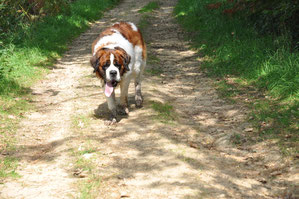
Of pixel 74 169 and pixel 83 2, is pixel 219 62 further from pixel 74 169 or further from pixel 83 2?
pixel 83 2

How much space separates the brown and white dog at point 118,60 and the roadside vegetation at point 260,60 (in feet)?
6.62

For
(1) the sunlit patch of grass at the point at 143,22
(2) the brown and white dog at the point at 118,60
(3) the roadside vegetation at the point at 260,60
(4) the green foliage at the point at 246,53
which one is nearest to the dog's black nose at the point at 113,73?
(2) the brown and white dog at the point at 118,60

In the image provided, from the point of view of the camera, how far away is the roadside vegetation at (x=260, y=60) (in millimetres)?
5727

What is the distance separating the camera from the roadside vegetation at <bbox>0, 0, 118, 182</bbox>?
6.19 m

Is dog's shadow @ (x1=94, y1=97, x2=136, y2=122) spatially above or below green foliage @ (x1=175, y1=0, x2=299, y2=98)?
below

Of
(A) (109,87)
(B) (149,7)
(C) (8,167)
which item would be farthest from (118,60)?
(B) (149,7)

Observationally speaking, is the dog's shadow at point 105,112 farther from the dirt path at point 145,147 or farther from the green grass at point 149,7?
the green grass at point 149,7

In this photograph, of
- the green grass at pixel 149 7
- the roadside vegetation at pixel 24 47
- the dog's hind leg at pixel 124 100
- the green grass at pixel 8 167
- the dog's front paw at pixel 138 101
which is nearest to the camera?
the green grass at pixel 8 167

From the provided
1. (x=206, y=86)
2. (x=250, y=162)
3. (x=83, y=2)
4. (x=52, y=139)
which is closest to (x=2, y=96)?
(x=52, y=139)

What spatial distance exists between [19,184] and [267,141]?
11.0ft

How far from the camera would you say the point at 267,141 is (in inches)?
203

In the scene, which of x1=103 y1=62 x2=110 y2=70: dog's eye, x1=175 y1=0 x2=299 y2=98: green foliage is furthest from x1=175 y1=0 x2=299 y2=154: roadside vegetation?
x1=103 y1=62 x2=110 y2=70: dog's eye

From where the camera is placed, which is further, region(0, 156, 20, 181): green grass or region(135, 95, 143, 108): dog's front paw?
region(135, 95, 143, 108): dog's front paw

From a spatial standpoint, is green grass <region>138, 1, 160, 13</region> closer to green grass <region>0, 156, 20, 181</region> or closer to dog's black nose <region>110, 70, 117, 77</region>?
dog's black nose <region>110, 70, 117, 77</region>
